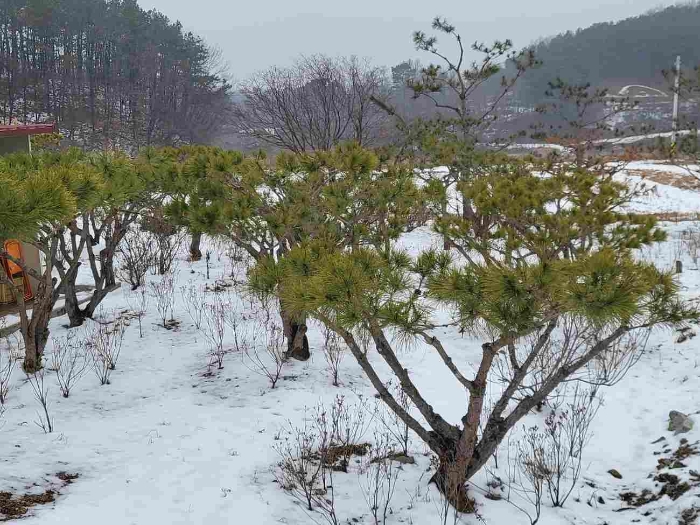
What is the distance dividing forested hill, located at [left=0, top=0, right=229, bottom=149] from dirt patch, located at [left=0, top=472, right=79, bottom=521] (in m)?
29.7

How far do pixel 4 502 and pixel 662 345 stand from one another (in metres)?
7.02

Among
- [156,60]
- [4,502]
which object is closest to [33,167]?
[4,502]

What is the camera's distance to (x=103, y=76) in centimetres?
3684

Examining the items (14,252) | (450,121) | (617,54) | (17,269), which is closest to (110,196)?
(14,252)

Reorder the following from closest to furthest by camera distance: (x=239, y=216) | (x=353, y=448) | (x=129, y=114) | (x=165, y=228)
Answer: (x=353, y=448)
(x=239, y=216)
(x=165, y=228)
(x=129, y=114)

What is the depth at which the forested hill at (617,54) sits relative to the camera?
5381 centimetres

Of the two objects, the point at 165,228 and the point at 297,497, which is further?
the point at 165,228

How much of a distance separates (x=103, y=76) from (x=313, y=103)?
26.3 m

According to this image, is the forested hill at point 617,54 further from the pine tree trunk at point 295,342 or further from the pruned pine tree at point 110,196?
the pine tree trunk at point 295,342

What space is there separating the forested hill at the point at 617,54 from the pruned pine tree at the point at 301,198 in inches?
2002

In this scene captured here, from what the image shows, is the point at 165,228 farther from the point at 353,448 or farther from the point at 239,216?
the point at 353,448

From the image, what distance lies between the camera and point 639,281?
243cm

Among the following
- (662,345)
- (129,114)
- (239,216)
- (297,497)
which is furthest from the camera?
(129,114)

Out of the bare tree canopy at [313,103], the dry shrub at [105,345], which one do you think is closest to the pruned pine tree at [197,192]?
the dry shrub at [105,345]
